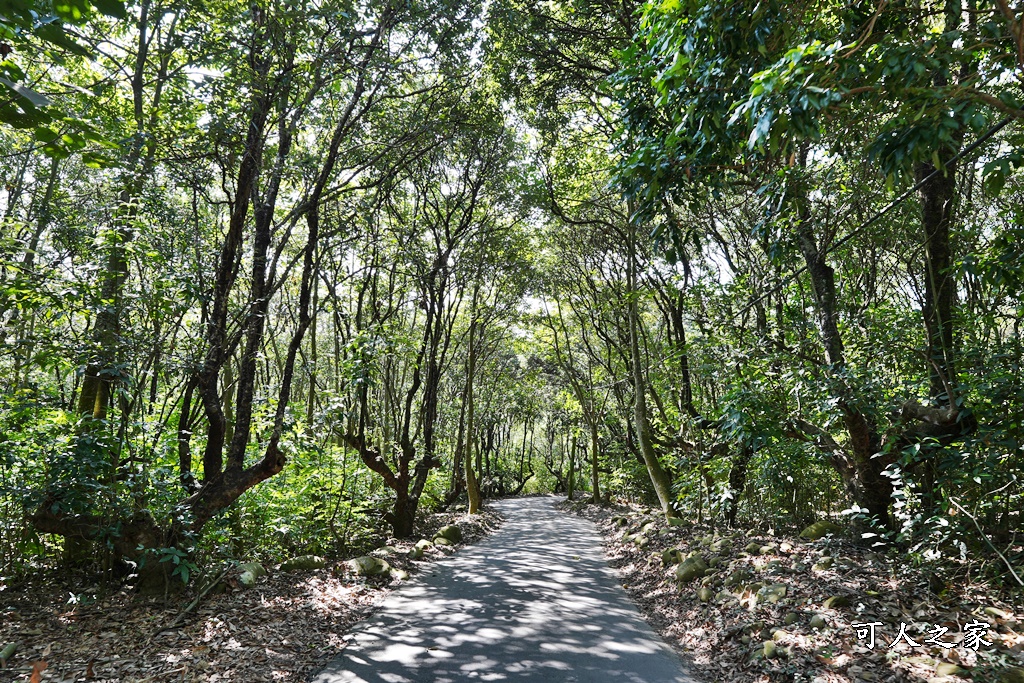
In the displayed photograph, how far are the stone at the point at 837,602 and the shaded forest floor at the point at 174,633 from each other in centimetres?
476

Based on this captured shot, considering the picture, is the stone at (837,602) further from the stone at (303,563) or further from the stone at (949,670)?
the stone at (303,563)

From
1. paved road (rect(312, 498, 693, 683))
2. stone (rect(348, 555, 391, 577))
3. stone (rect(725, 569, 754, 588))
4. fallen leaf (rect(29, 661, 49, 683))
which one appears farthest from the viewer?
stone (rect(348, 555, 391, 577))

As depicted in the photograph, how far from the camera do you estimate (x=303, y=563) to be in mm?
7926

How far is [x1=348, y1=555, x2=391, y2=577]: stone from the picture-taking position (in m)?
8.14

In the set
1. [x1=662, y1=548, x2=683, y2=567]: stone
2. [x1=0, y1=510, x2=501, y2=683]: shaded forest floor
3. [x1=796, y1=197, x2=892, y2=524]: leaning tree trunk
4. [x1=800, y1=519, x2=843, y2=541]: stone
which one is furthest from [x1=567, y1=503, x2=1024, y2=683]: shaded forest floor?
[x1=0, y1=510, x2=501, y2=683]: shaded forest floor

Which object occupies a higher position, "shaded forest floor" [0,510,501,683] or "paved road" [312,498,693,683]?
"shaded forest floor" [0,510,501,683]

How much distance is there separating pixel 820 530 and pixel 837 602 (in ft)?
9.91

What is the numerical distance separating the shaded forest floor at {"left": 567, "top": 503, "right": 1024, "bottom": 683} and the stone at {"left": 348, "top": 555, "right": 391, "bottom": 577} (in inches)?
153

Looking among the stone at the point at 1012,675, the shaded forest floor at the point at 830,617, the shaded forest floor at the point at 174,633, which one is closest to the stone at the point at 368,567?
the shaded forest floor at the point at 174,633

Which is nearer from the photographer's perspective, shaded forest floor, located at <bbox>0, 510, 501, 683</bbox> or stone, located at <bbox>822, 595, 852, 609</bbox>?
shaded forest floor, located at <bbox>0, 510, 501, 683</bbox>

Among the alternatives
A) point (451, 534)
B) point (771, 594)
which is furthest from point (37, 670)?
point (451, 534)

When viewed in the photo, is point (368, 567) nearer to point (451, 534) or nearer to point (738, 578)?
point (451, 534)

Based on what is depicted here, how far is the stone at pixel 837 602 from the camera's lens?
5078 mm

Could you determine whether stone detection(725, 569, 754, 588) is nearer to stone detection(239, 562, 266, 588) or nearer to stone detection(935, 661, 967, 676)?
stone detection(935, 661, 967, 676)
